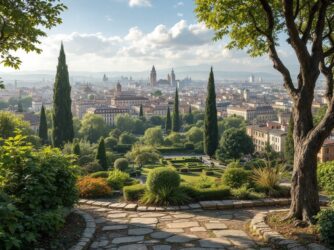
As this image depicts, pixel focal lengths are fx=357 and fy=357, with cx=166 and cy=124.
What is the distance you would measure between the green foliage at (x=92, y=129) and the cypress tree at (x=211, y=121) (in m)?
23.3

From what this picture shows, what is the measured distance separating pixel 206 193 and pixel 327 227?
366 centimetres

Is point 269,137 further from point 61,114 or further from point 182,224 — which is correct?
point 182,224

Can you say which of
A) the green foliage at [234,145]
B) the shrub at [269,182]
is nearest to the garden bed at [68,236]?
the shrub at [269,182]

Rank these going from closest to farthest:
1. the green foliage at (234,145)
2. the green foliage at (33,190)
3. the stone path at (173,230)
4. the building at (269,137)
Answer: the green foliage at (33,190), the stone path at (173,230), the green foliage at (234,145), the building at (269,137)

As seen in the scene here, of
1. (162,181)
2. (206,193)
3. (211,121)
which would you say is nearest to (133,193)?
(162,181)

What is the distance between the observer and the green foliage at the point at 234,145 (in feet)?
134

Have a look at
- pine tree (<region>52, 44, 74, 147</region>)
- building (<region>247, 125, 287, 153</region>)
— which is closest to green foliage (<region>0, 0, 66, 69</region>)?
pine tree (<region>52, 44, 74, 147</region>)

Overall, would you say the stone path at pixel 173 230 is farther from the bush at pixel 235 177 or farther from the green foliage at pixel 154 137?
the green foliage at pixel 154 137

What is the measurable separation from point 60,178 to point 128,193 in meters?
2.80

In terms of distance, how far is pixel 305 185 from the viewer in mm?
6344

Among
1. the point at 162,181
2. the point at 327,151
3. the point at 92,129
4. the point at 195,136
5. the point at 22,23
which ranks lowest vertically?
the point at 327,151

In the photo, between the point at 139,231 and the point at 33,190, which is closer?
the point at 33,190

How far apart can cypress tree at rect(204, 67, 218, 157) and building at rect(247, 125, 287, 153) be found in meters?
18.5

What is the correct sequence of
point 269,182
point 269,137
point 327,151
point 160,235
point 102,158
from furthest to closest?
point 269,137
point 327,151
point 102,158
point 269,182
point 160,235
